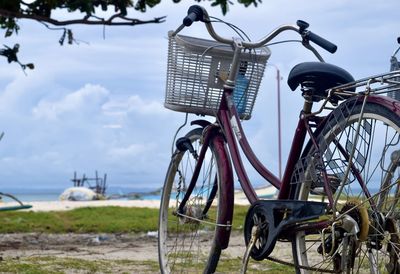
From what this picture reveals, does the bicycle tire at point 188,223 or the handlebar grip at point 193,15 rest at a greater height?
the handlebar grip at point 193,15

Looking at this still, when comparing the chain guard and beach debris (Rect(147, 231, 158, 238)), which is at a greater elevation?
the chain guard

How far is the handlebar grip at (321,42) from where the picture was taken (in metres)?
3.59

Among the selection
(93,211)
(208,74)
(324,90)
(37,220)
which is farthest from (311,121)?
(93,211)

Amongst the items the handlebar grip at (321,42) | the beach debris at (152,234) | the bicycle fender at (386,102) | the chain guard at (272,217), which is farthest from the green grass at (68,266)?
the bicycle fender at (386,102)

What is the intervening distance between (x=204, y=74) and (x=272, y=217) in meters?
1.10

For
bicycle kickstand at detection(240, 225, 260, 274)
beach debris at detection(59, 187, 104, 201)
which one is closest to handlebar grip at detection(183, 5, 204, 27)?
bicycle kickstand at detection(240, 225, 260, 274)

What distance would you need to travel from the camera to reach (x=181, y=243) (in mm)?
4629

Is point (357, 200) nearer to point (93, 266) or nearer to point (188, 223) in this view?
point (188, 223)

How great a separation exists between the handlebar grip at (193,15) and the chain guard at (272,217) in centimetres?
102

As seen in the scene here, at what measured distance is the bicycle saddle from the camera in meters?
3.20

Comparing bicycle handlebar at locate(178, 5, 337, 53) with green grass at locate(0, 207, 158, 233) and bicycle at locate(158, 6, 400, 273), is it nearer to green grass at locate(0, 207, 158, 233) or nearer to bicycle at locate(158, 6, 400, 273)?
bicycle at locate(158, 6, 400, 273)

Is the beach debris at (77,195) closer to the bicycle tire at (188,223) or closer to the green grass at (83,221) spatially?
the green grass at (83,221)

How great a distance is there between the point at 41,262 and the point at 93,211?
18.4ft

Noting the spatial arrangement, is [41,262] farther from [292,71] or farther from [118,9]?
[292,71]
